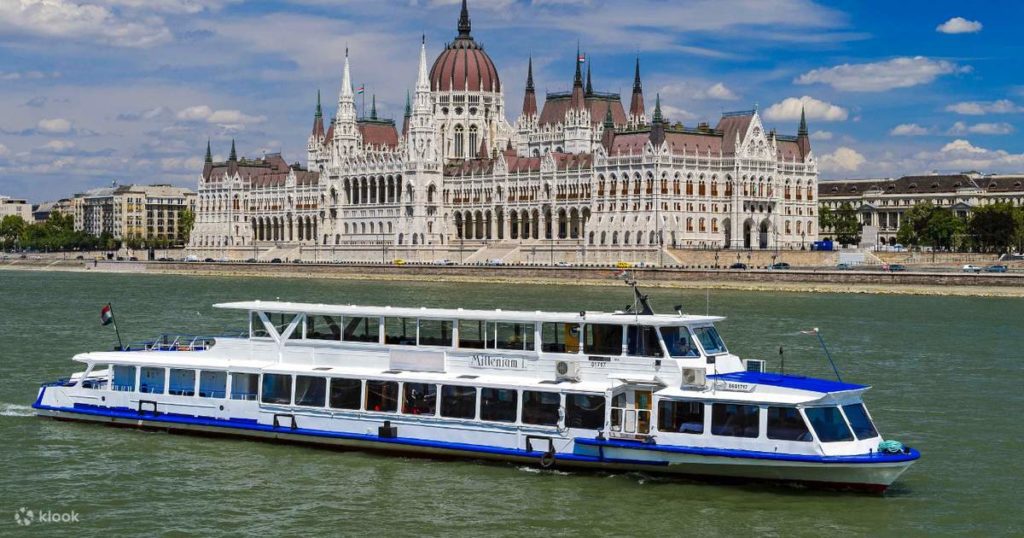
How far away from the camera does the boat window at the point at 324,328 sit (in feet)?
110

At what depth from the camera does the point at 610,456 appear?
95.1 ft

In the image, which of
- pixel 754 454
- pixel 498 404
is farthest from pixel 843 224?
pixel 754 454

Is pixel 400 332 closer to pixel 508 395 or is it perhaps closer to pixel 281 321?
pixel 281 321

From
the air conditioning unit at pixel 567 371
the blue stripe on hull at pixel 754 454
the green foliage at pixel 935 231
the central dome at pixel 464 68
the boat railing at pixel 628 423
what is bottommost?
the blue stripe on hull at pixel 754 454

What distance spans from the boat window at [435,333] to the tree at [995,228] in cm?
11866

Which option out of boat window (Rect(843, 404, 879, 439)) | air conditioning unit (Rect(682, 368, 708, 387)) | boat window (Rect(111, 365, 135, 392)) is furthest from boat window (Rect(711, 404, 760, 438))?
boat window (Rect(111, 365, 135, 392))

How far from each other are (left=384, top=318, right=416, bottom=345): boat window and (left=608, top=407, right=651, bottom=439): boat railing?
19.6ft

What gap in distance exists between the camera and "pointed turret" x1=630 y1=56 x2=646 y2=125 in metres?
168

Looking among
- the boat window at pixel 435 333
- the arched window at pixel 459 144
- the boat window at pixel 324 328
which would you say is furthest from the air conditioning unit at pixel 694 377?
the arched window at pixel 459 144

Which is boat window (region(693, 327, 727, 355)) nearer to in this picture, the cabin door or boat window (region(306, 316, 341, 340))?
the cabin door

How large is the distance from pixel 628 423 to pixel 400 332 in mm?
6925

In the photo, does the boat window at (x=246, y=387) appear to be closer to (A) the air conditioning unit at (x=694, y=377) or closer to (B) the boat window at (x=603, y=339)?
(B) the boat window at (x=603, y=339)

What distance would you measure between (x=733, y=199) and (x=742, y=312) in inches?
2734

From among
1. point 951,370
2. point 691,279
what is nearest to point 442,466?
point 951,370
